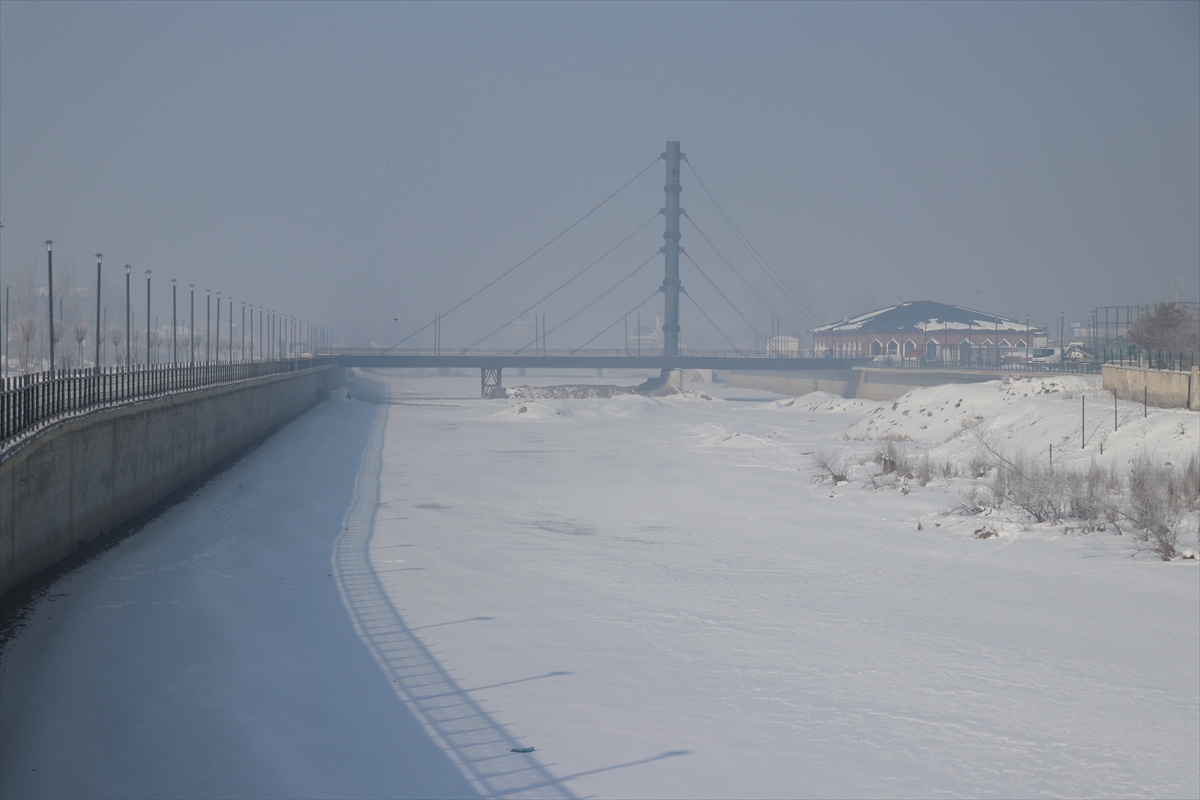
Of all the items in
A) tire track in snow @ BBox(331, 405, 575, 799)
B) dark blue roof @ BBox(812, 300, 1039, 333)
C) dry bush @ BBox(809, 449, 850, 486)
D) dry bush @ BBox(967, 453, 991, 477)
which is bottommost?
tire track in snow @ BBox(331, 405, 575, 799)

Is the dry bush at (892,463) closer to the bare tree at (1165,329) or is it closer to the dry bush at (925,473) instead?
the dry bush at (925,473)

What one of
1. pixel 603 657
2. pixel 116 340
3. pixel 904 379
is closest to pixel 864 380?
pixel 904 379

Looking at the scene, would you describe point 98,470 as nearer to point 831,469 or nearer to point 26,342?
point 831,469

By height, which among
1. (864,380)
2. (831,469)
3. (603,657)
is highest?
(864,380)

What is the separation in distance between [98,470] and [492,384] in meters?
100

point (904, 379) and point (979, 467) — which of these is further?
point (904, 379)

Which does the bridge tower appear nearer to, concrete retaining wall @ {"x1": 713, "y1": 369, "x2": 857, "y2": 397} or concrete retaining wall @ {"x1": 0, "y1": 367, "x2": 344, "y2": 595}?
concrete retaining wall @ {"x1": 713, "y1": 369, "x2": 857, "y2": 397}

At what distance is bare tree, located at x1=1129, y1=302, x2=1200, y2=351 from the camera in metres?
56.4

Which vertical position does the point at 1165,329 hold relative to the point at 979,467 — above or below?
above

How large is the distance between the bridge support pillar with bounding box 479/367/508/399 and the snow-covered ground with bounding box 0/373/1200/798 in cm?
8579

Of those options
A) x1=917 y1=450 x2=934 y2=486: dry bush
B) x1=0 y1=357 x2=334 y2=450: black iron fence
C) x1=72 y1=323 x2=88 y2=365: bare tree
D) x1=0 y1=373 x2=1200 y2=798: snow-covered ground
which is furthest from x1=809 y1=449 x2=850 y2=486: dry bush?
x1=72 y1=323 x2=88 y2=365: bare tree

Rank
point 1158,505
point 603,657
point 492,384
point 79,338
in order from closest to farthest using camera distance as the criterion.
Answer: point 603,657, point 1158,505, point 79,338, point 492,384

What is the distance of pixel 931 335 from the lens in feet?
420

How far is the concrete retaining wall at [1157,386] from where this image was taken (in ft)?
124
